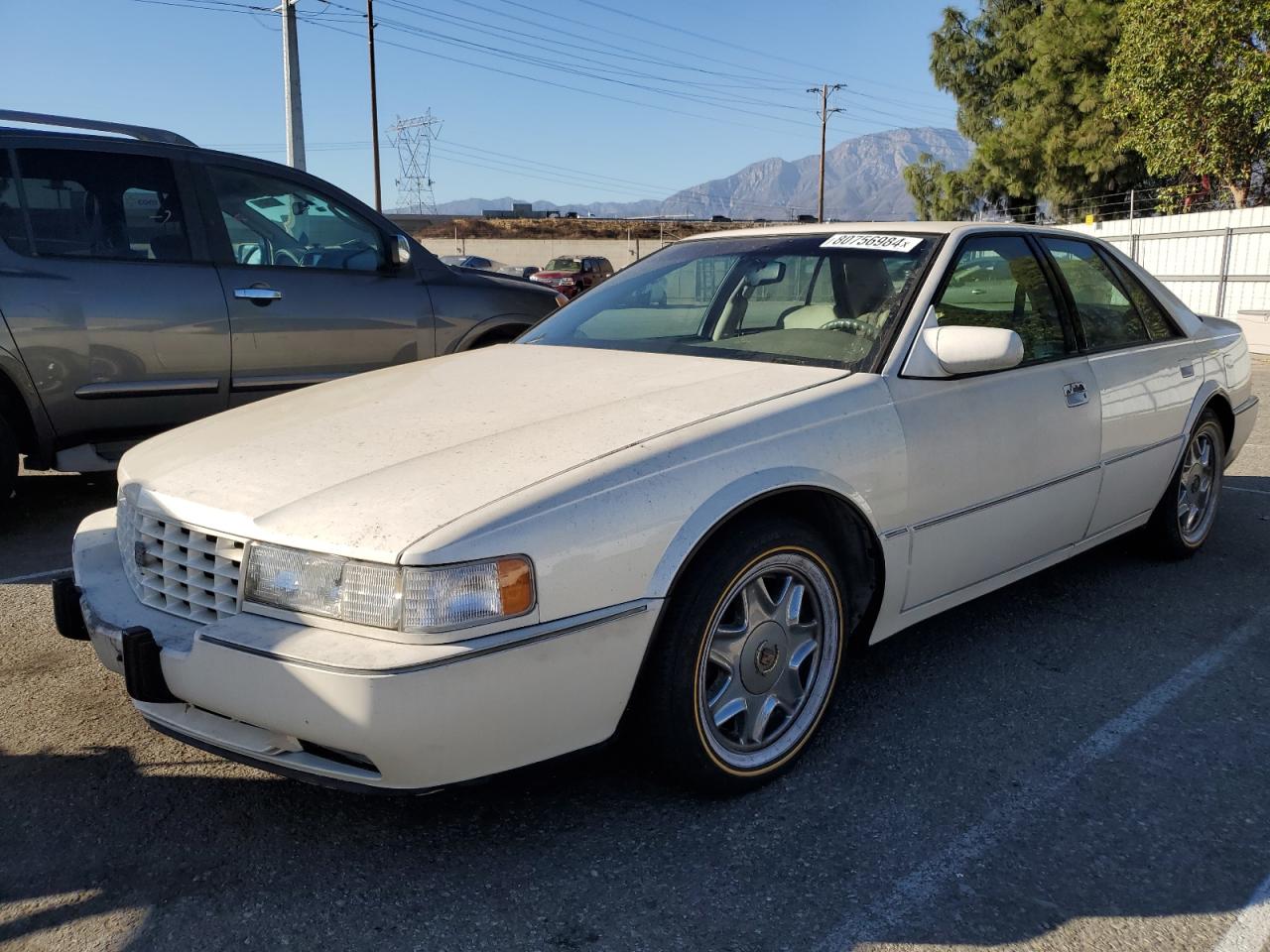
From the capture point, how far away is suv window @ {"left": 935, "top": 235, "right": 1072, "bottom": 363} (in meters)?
3.44

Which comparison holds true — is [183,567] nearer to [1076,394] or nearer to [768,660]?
[768,660]

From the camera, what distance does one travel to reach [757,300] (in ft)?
12.1

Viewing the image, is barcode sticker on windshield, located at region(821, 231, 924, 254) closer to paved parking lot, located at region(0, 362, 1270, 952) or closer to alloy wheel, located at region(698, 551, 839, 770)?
alloy wheel, located at region(698, 551, 839, 770)

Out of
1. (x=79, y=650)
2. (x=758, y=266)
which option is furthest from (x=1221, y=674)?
(x=79, y=650)

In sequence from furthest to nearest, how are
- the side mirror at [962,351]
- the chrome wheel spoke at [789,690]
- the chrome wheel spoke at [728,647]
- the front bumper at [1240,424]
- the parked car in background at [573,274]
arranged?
the parked car in background at [573,274], the front bumper at [1240,424], the side mirror at [962,351], the chrome wheel spoke at [789,690], the chrome wheel spoke at [728,647]

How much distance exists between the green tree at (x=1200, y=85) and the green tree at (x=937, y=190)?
42.4 feet

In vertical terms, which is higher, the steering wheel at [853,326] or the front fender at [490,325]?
the steering wheel at [853,326]

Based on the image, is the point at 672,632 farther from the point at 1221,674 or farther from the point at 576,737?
the point at 1221,674

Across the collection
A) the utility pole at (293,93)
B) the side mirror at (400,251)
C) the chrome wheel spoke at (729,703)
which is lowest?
the chrome wheel spoke at (729,703)

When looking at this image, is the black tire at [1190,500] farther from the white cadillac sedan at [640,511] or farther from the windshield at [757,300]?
the windshield at [757,300]

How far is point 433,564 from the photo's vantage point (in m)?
2.09

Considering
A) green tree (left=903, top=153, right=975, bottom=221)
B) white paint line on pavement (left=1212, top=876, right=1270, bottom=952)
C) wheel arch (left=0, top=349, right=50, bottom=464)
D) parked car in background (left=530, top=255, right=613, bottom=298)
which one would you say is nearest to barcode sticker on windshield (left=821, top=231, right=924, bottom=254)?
white paint line on pavement (left=1212, top=876, right=1270, bottom=952)

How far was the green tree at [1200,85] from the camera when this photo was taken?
70.3 feet

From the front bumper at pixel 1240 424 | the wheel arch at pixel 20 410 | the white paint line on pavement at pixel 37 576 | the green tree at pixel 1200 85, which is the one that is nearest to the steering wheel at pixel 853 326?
the front bumper at pixel 1240 424
